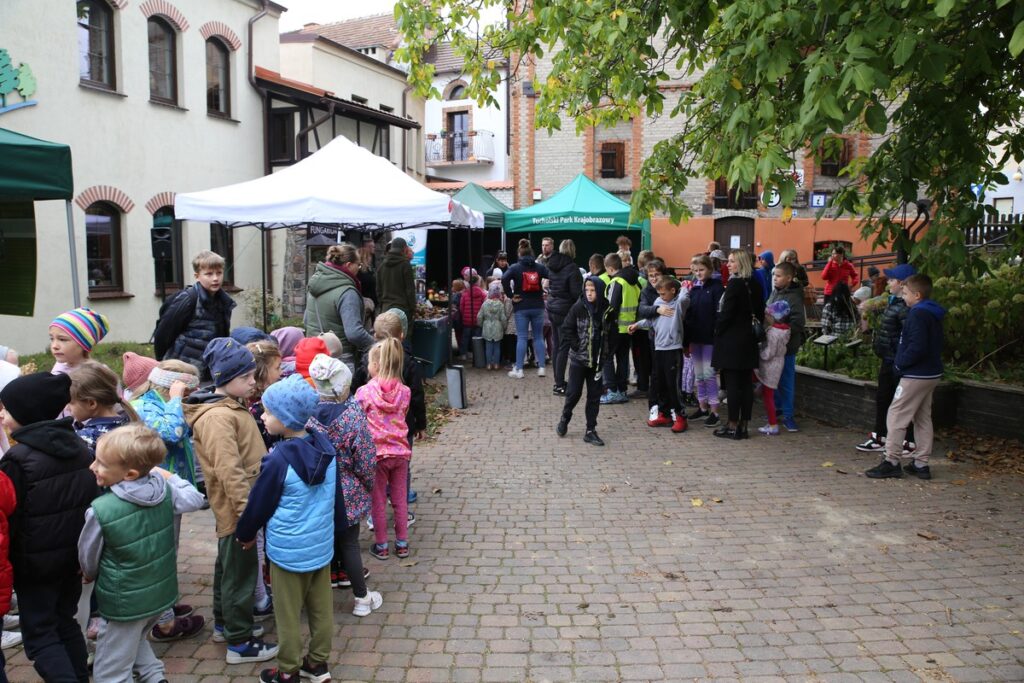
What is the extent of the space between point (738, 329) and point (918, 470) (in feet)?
6.76

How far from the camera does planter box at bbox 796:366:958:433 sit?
27.0ft

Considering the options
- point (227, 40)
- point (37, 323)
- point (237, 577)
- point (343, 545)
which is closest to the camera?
point (237, 577)

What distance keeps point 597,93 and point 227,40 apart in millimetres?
12455

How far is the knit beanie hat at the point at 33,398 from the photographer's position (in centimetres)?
305

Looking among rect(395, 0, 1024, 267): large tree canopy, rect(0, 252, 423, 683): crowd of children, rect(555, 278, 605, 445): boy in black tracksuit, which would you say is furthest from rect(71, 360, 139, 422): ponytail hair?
rect(555, 278, 605, 445): boy in black tracksuit

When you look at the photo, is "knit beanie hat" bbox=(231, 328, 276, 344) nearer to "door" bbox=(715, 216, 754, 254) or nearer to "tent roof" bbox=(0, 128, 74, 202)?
"tent roof" bbox=(0, 128, 74, 202)

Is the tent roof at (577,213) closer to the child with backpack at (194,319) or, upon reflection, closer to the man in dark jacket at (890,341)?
the man in dark jacket at (890,341)

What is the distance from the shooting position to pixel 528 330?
1200 centimetres

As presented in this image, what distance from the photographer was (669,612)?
4.30 meters

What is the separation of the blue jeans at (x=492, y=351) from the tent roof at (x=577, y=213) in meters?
5.44

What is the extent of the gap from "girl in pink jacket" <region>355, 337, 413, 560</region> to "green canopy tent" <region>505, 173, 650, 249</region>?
40.6 ft

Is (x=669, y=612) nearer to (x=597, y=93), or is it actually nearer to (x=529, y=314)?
(x=597, y=93)

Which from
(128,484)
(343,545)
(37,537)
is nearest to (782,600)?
(343,545)

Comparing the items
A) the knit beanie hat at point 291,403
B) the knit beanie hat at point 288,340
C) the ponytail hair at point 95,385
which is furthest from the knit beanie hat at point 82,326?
the knit beanie hat at point 291,403
